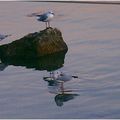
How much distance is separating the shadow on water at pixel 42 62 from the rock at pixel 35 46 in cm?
9

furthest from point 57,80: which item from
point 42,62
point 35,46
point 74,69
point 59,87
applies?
point 35,46

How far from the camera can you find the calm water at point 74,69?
6902mm

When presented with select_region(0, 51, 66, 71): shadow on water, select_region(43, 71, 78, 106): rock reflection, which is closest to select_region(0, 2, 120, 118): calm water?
select_region(43, 71, 78, 106): rock reflection

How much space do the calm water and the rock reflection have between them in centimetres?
1

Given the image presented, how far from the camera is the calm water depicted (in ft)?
22.6

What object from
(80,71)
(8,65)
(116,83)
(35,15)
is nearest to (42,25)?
(35,15)

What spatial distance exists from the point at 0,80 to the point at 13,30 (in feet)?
8.81

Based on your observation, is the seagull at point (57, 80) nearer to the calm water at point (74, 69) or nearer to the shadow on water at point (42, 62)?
the calm water at point (74, 69)

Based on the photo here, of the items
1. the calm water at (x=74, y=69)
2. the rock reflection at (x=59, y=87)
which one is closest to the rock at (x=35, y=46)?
→ the calm water at (x=74, y=69)

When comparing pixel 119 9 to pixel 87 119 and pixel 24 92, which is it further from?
pixel 87 119

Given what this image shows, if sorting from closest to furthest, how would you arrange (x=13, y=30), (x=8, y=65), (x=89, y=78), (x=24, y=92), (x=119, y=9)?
(x=24, y=92) < (x=89, y=78) < (x=8, y=65) < (x=13, y=30) < (x=119, y=9)

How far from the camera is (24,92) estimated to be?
24.8 feet

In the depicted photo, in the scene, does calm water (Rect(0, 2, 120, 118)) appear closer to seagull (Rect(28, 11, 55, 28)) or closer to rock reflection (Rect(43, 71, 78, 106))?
rock reflection (Rect(43, 71, 78, 106))

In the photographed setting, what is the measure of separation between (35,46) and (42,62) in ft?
1.21
